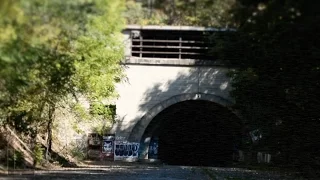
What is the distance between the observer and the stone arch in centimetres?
1120

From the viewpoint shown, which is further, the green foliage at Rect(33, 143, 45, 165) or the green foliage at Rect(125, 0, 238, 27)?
the green foliage at Rect(33, 143, 45, 165)

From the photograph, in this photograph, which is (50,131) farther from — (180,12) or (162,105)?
(180,12)

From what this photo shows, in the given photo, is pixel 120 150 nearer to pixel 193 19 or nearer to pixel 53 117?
pixel 53 117

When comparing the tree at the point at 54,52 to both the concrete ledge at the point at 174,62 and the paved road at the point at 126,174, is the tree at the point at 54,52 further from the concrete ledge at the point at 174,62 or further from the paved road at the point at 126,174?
the paved road at the point at 126,174

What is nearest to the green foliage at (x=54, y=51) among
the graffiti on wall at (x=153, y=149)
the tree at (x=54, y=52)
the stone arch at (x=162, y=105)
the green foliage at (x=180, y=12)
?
the tree at (x=54, y=52)

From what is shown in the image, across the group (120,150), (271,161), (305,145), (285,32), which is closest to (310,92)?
(305,145)

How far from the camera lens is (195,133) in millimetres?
13906

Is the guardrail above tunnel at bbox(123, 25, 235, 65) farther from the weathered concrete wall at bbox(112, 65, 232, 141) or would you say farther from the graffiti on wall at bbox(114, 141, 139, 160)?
the graffiti on wall at bbox(114, 141, 139, 160)

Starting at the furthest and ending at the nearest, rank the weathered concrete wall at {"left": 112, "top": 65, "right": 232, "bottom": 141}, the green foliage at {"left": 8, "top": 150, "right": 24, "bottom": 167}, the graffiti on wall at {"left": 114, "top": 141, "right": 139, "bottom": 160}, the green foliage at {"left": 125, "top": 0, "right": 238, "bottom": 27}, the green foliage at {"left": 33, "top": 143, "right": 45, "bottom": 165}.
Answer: the graffiti on wall at {"left": 114, "top": 141, "right": 139, "bottom": 160}
the weathered concrete wall at {"left": 112, "top": 65, "right": 232, "bottom": 141}
the green foliage at {"left": 33, "top": 143, "right": 45, "bottom": 165}
the green foliage at {"left": 8, "top": 150, "right": 24, "bottom": 167}
the green foliage at {"left": 125, "top": 0, "right": 238, "bottom": 27}

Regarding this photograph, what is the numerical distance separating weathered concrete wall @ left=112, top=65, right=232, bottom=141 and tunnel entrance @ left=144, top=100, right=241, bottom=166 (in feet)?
2.15

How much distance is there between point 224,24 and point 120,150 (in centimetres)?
387

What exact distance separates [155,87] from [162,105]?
98 cm

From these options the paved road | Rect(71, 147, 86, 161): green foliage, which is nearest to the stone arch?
the paved road

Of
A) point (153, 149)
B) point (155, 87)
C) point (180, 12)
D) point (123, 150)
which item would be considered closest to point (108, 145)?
point (123, 150)
